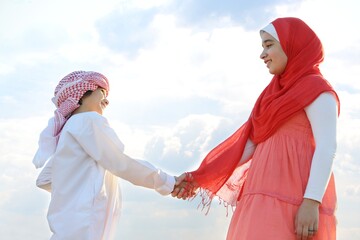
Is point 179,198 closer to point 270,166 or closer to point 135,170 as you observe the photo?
point 135,170

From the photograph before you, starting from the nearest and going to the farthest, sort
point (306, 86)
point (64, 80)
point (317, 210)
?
point (317, 210)
point (306, 86)
point (64, 80)

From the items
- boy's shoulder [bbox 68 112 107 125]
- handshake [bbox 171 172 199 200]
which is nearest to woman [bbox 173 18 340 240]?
handshake [bbox 171 172 199 200]

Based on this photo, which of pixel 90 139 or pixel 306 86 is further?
pixel 90 139

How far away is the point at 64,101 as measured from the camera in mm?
4398

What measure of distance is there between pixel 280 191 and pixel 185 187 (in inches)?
39.6

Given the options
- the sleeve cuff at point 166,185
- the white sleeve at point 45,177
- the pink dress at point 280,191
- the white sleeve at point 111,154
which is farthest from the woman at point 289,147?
the white sleeve at point 45,177

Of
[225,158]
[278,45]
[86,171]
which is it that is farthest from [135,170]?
[278,45]

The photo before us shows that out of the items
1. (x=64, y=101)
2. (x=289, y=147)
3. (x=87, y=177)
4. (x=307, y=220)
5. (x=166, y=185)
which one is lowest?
(x=307, y=220)

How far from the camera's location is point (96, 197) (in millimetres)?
4012

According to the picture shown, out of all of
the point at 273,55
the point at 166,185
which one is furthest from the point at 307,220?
the point at 166,185

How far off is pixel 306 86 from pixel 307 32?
0.45 meters

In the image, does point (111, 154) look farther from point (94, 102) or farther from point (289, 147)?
point (289, 147)

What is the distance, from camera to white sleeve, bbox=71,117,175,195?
4133 mm

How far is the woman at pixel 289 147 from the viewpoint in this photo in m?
3.57
